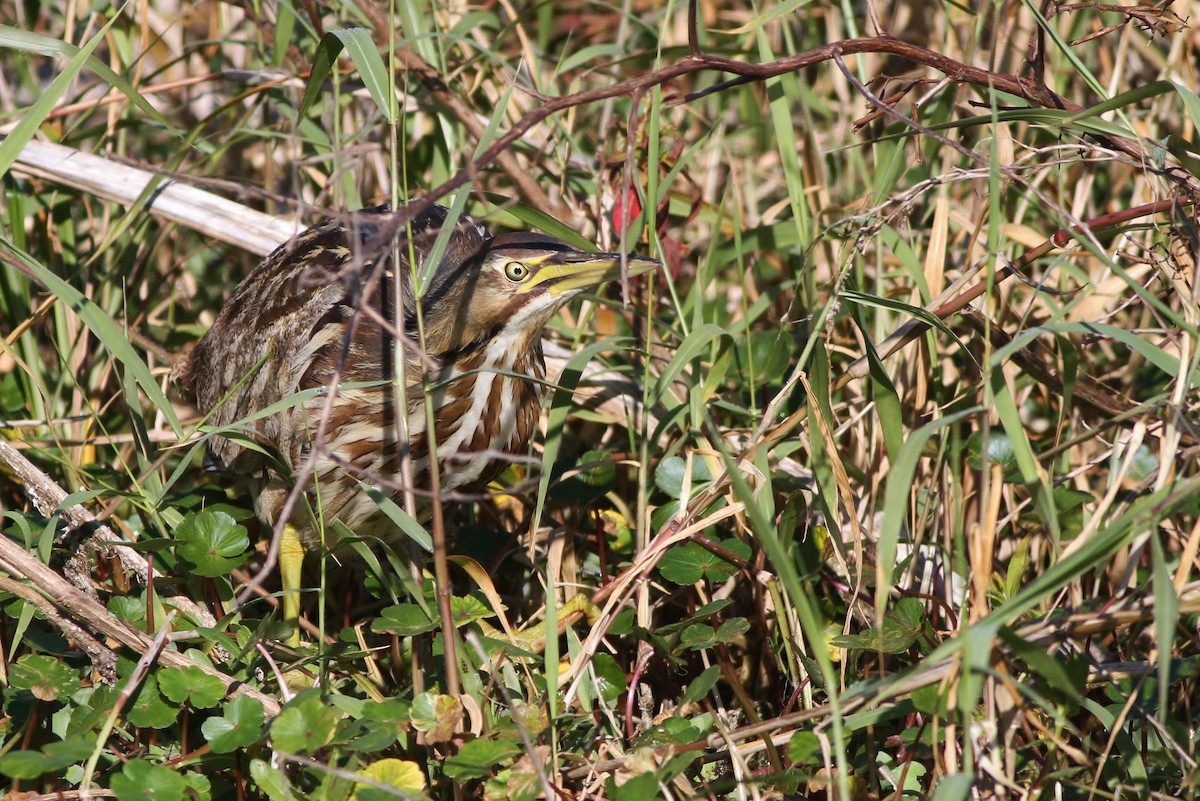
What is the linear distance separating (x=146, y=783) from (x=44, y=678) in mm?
305

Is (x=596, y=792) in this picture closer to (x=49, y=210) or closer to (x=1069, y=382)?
(x=1069, y=382)

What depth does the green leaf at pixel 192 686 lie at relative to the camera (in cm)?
201

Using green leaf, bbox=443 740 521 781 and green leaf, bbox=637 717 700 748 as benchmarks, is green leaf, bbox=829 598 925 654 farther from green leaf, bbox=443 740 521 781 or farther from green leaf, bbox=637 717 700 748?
green leaf, bbox=443 740 521 781

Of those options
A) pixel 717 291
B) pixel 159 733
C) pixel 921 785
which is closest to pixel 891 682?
pixel 921 785

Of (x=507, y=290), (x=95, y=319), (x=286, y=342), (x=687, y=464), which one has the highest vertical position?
(x=95, y=319)

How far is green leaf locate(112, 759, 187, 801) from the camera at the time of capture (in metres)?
1.86

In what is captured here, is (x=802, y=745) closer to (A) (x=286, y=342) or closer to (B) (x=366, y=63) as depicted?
(B) (x=366, y=63)

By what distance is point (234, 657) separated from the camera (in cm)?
217

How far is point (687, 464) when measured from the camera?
2.30 m

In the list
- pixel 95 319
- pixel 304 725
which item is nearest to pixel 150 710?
pixel 304 725

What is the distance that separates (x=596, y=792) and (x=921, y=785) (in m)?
0.54

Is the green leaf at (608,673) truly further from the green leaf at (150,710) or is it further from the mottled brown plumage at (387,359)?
the green leaf at (150,710)

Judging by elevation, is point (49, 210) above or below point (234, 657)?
above

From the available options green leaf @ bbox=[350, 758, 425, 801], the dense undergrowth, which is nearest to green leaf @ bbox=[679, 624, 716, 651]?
the dense undergrowth
